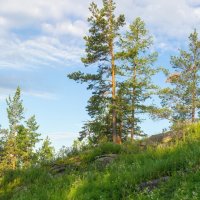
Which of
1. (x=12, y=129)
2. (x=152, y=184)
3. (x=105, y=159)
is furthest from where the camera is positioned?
(x=12, y=129)

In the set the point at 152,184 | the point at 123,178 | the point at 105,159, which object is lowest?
the point at 152,184

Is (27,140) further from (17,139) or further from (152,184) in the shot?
(152,184)

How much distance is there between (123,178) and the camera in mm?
9195

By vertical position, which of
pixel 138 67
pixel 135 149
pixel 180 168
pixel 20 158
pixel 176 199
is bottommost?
pixel 176 199

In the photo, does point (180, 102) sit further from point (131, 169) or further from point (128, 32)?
point (131, 169)

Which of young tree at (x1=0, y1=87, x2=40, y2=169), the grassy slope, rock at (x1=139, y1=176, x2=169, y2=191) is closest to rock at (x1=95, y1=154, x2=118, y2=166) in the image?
the grassy slope

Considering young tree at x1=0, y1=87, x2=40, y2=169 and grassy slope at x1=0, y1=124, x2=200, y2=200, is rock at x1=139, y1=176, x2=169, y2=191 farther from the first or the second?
young tree at x1=0, y1=87, x2=40, y2=169

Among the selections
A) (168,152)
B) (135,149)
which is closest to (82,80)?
(135,149)

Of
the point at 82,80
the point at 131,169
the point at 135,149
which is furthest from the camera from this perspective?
the point at 82,80

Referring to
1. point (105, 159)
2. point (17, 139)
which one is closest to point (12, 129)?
point (17, 139)

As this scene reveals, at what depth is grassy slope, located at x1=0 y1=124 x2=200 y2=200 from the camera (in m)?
8.03

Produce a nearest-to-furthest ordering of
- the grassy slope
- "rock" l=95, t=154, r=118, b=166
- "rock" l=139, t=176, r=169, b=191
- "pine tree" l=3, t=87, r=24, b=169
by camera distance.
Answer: the grassy slope → "rock" l=139, t=176, r=169, b=191 → "rock" l=95, t=154, r=118, b=166 → "pine tree" l=3, t=87, r=24, b=169

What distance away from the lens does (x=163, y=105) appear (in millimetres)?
45500

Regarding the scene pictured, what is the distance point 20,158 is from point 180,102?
32175mm
